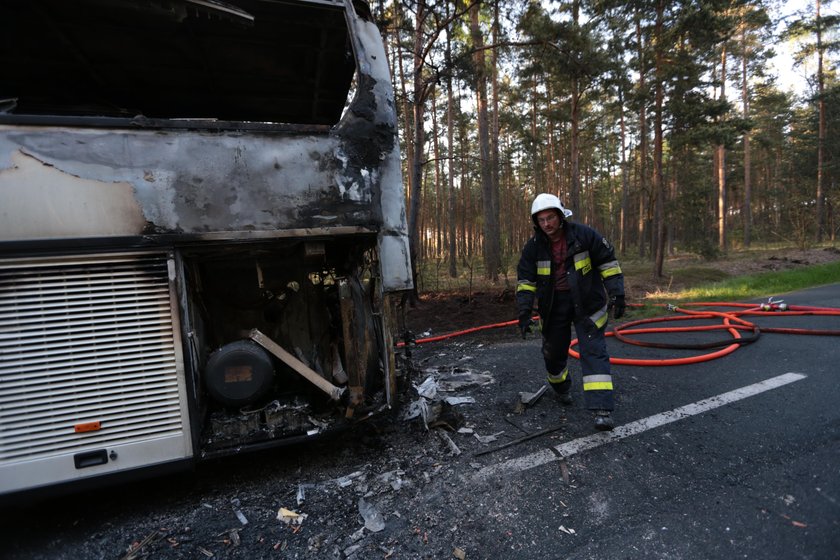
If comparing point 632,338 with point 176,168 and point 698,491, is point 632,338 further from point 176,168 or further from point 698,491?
point 176,168

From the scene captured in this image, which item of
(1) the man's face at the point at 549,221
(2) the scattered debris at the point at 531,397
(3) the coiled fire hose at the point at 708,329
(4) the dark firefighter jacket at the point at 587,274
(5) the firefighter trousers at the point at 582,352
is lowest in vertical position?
(2) the scattered debris at the point at 531,397

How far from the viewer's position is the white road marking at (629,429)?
2.50 meters

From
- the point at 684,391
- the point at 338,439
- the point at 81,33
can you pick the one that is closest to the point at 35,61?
the point at 81,33

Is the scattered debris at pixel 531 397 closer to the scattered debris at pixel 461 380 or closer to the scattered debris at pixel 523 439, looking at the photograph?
the scattered debris at pixel 523 439

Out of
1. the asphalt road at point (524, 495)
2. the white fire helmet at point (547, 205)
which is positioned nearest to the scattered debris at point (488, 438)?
the asphalt road at point (524, 495)

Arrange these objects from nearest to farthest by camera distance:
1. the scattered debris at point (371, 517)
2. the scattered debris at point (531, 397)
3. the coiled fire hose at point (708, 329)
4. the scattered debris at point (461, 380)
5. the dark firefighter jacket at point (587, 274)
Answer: the scattered debris at point (371, 517) → the dark firefighter jacket at point (587, 274) → the scattered debris at point (531, 397) → the scattered debris at point (461, 380) → the coiled fire hose at point (708, 329)

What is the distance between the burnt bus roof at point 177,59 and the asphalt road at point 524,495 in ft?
8.98

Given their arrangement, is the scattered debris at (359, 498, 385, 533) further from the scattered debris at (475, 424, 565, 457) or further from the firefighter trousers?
the firefighter trousers

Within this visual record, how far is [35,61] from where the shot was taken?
3.26 meters

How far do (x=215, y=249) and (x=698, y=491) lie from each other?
3.03 m

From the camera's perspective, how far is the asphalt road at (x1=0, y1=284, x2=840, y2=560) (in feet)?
6.15

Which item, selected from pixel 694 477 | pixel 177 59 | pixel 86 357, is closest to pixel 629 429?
pixel 694 477

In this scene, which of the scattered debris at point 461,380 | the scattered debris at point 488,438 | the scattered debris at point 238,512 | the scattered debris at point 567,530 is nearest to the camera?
the scattered debris at point 567,530

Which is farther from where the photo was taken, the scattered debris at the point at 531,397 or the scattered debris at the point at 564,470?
the scattered debris at the point at 531,397
